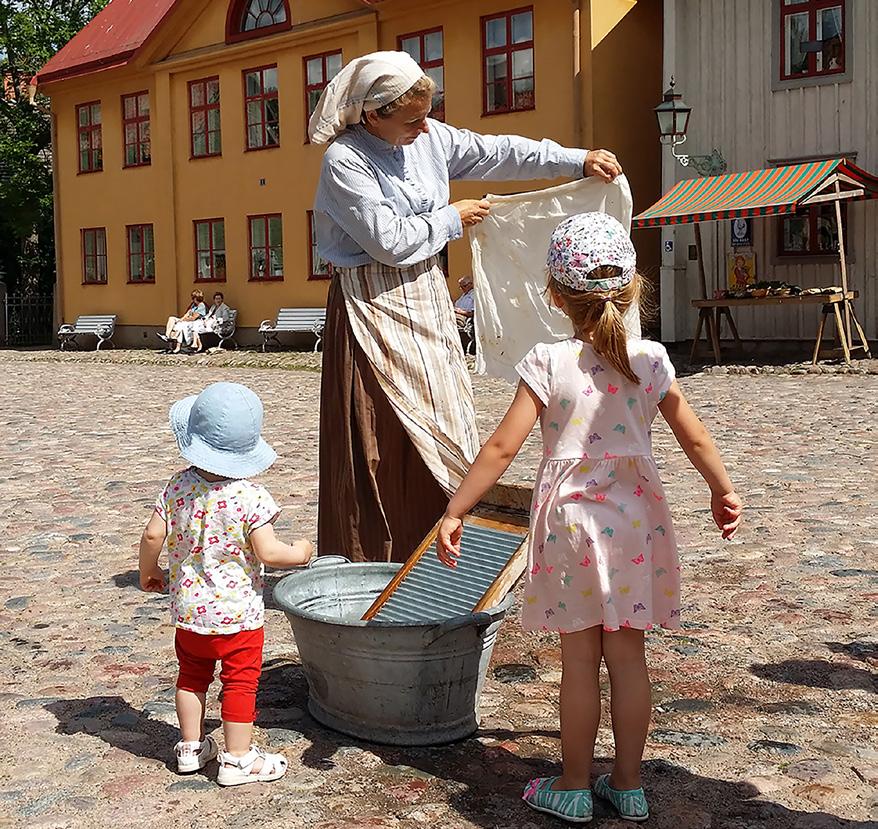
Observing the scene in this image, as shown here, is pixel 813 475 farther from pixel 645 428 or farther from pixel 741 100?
pixel 741 100

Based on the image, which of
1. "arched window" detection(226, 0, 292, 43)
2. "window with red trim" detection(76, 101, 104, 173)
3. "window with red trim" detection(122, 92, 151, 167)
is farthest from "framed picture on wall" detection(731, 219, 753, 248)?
"window with red trim" detection(76, 101, 104, 173)

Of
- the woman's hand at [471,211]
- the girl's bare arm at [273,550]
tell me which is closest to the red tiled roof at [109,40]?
the woman's hand at [471,211]

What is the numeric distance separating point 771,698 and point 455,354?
141cm

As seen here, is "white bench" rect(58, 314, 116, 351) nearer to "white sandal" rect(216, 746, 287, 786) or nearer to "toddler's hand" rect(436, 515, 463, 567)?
"white sandal" rect(216, 746, 287, 786)

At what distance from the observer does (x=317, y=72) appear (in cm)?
2375

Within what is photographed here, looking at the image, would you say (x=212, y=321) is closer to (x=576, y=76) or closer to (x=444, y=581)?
(x=576, y=76)

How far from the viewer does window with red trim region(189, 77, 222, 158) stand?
84.7 feet

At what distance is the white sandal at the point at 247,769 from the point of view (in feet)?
10.1

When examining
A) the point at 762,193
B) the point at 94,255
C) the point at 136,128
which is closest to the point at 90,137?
the point at 136,128

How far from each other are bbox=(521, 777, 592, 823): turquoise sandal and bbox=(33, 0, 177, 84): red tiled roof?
83.2 ft

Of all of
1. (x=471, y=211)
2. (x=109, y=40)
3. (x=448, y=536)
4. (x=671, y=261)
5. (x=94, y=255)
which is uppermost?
(x=109, y=40)

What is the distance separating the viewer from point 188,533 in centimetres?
314

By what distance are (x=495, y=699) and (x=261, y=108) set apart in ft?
73.8

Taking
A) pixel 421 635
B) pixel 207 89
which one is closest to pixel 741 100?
pixel 207 89
